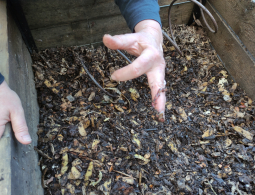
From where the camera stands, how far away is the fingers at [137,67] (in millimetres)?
992

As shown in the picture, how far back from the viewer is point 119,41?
1.01m

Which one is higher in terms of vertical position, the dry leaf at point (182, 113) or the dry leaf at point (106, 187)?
the dry leaf at point (182, 113)

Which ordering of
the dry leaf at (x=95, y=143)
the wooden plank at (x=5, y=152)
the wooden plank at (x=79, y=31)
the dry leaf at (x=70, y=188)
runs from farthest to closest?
the wooden plank at (x=79, y=31)
the dry leaf at (x=95, y=143)
the dry leaf at (x=70, y=188)
the wooden plank at (x=5, y=152)

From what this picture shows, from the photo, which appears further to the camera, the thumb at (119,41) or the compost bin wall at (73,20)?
the compost bin wall at (73,20)

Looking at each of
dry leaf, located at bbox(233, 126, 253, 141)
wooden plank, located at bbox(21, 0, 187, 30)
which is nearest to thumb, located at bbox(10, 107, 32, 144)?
wooden plank, located at bbox(21, 0, 187, 30)

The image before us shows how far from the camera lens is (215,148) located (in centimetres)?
146

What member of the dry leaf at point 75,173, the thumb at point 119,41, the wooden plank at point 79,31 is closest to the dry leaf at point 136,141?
the dry leaf at point 75,173

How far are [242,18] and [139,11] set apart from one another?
1046mm

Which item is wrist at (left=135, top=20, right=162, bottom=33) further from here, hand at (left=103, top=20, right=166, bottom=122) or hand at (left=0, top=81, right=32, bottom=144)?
hand at (left=0, top=81, right=32, bottom=144)

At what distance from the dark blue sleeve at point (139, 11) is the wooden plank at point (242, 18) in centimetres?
88

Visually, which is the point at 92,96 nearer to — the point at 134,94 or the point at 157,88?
the point at 134,94

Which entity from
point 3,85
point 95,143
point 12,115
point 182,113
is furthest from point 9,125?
point 182,113

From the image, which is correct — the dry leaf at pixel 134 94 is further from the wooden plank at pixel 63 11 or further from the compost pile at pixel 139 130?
the wooden plank at pixel 63 11

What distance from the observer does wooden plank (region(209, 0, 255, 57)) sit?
5.27 ft
